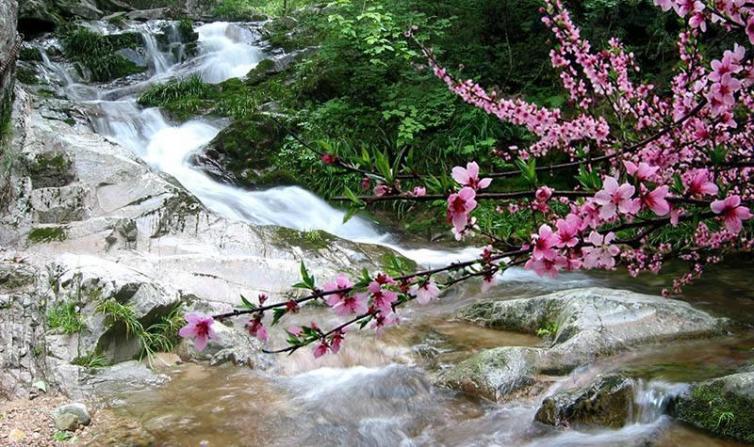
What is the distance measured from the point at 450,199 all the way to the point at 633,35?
412 inches

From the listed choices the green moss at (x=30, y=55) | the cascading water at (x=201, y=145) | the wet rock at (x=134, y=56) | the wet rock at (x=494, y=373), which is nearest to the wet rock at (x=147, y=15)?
the cascading water at (x=201, y=145)

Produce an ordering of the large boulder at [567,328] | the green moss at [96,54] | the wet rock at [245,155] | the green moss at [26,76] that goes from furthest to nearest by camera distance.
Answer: the green moss at [96,54], the green moss at [26,76], the wet rock at [245,155], the large boulder at [567,328]

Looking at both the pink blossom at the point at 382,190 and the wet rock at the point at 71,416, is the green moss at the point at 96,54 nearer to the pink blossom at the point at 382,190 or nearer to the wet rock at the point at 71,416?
the wet rock at the point at 71,416

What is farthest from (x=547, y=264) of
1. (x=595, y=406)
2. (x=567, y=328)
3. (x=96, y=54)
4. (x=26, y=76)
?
(x=96, y=54)

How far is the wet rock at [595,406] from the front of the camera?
3.46m

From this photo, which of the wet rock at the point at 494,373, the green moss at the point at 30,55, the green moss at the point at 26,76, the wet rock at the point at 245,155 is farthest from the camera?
the green moss at the point at 30,55

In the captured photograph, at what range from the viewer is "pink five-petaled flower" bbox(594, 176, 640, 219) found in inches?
49.3

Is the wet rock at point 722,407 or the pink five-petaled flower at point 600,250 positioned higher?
the pink five-petaled flower at point 600,250

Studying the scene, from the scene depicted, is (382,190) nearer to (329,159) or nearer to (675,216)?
(329,159)

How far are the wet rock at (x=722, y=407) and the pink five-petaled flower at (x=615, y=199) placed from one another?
255cm

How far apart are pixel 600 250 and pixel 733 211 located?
0.31 metres

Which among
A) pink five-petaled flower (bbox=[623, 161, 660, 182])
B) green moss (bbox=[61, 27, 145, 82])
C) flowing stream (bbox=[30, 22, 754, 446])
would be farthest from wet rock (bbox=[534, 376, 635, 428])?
green moss (bbox=[61, 27, 145, 82])

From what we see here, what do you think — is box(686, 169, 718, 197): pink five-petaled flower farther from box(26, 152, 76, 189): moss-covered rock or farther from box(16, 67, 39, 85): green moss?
box(16, 67, 39, 85): green moss

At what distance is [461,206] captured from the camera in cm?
131
